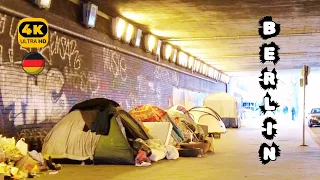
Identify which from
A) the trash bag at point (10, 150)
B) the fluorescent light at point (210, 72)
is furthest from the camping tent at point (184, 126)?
the fluorescent light at point (210, 72)

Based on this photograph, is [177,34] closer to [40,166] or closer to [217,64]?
[40,166]

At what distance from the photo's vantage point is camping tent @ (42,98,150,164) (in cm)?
1242

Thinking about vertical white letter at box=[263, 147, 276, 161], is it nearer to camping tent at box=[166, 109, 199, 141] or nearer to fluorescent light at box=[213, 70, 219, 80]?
camping tent at box=[166, 109, 199, 141]

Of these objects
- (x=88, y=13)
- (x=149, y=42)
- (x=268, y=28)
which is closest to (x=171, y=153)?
(x=268, y=28)

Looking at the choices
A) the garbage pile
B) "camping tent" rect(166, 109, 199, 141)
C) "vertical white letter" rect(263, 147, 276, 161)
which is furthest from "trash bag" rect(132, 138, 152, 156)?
"camping tent" rect(166, 109, 199, 141)

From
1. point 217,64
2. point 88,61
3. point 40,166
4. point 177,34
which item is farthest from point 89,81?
point 217,64

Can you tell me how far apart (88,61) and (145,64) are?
6457 mm

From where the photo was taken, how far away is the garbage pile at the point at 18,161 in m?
9.82

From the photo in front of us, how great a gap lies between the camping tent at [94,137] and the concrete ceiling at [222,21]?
4.07 meters

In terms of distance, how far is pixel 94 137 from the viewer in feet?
41.6

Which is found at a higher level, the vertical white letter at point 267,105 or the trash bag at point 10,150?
the vertical white letter at point 267,105

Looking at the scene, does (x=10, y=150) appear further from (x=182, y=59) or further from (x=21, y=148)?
(x=182, y=59)

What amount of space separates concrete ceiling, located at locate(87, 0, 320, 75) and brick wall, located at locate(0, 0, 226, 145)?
4.77 feet

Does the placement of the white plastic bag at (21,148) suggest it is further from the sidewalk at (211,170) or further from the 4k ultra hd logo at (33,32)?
the 4k ultra hd logo at (33,32)
